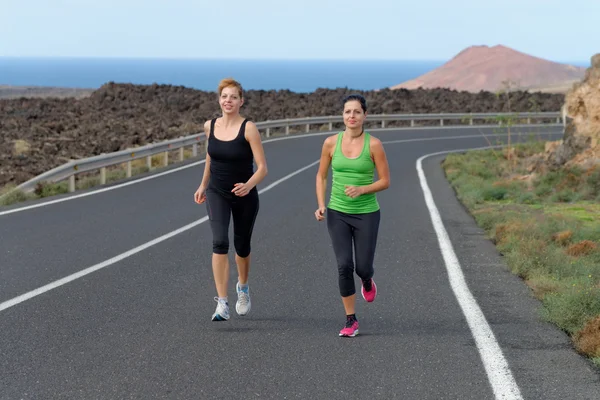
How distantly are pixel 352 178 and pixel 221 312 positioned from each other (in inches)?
61.4

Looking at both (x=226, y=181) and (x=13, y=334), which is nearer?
(x=13, y=334)

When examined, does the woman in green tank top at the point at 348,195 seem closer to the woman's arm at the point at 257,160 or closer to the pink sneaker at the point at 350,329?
the pink sneaker at the point at 350,329

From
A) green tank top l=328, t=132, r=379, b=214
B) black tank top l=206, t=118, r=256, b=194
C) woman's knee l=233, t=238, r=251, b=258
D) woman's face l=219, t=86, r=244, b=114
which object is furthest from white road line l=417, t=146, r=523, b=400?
woman's face l=219, t=86, r=244, b=114

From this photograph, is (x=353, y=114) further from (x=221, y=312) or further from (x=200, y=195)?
(x=221, y=312)

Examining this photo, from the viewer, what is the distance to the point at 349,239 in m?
7.52

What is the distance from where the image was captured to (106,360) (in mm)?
6629

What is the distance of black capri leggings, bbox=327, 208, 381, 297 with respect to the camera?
293 inches

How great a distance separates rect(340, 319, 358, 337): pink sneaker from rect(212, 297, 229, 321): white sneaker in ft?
3.33

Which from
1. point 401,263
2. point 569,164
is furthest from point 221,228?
point 569,164

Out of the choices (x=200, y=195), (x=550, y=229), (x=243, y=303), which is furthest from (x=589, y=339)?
(x=550, y=229)

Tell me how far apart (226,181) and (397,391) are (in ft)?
8.50

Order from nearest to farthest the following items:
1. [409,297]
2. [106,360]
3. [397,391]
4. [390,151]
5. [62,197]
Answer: [397,391]
[106,360]
[409,297]
[62,197]
[390,151]

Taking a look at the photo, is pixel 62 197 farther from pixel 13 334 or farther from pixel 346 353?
pixel 346 353

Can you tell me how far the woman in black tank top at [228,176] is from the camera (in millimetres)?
7805
